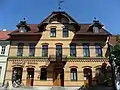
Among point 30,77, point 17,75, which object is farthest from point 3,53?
point 30,77

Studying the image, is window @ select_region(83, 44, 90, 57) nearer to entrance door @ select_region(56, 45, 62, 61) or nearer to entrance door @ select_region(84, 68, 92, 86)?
entrance door @ select_region(84, 68, 92, 86)

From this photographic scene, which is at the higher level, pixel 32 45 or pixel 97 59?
pixel 32 45

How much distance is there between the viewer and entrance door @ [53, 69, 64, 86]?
1049 inches

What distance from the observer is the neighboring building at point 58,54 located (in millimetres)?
26828

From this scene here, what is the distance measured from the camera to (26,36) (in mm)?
28672

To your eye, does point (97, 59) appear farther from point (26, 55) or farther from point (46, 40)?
point (26, 55)

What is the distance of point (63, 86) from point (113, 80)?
618 cm

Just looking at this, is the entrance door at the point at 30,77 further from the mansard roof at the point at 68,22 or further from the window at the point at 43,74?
the mansard roof at the point at 68,22

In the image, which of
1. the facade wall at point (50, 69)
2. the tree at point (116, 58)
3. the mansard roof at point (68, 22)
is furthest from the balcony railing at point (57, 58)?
the tree at point (116, 58)

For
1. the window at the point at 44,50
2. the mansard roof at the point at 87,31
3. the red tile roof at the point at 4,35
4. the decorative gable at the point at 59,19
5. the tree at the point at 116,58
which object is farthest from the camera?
the red tile roof at the point at 4,35

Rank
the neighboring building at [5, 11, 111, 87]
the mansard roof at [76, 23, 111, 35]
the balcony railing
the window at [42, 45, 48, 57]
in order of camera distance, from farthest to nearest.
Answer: the mansard roof at [76, 23, 111, 35], the window at [42, 45, 48, 57], the neighboring building at [5, 11, 111, 87], the balcony railing

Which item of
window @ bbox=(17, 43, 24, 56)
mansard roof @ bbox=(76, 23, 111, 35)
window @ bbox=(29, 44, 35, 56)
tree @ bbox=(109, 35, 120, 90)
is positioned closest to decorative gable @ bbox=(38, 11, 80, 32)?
mansard roof @ bbox=(76, 23, 111, 35)

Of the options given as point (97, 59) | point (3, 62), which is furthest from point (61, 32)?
point (3, 62)

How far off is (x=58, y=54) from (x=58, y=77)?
296 centimetres
